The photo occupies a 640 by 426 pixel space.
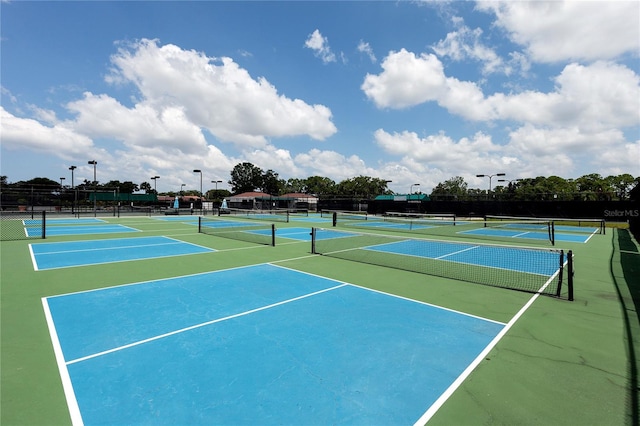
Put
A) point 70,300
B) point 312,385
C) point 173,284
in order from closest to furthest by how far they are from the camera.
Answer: point 312,385
point 70,300
point 173,284

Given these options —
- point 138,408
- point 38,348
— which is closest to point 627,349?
point 138,408

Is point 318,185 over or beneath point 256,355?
over

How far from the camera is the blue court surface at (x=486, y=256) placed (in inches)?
444

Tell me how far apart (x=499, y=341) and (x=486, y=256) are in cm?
926

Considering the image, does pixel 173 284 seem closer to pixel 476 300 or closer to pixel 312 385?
pixel 312 385

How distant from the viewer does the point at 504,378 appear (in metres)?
4.23

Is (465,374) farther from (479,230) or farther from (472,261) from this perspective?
(479,230)

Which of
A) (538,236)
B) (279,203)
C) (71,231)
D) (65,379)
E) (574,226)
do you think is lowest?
(65,379)

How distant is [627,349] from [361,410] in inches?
191

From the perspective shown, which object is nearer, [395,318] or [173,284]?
[395,318]

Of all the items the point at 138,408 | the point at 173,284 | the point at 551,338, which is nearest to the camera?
the point at 138,408

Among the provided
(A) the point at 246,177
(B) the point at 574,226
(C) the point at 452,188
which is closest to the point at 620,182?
(C) the point at 452,188

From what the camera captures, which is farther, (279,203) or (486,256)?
(279,203)

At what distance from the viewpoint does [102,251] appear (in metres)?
13.7
